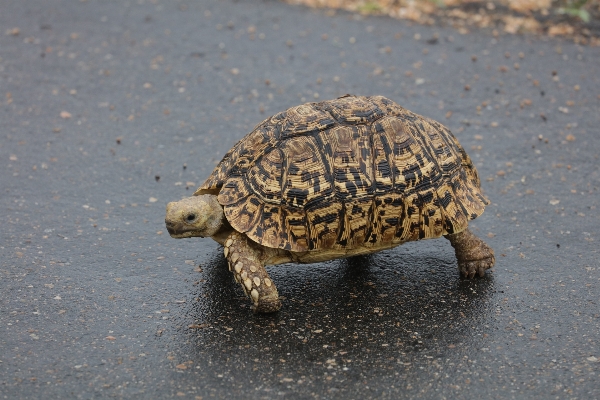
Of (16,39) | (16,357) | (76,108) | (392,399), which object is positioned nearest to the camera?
(392,399)

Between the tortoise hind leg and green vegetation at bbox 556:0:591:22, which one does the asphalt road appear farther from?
green vegetation at bbox 556:0:591:22

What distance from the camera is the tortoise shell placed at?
4.55 meters

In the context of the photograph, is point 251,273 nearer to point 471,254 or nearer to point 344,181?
point 344,181

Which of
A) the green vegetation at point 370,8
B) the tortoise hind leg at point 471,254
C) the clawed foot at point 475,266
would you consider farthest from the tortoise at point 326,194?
the green vegetation at point 370,8

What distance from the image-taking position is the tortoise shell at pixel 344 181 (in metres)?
4.55

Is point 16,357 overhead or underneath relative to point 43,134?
underneath

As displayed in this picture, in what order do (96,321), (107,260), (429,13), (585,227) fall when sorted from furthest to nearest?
(429,13), (585,227), (107,260), (96,321)

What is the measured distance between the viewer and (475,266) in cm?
495

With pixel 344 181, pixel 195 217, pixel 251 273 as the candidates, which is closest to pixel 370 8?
pixel 344 181

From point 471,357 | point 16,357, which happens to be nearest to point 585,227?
point 471,357

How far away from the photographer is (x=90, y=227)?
18.4 ft

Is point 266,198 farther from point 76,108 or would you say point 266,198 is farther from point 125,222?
point 76,108

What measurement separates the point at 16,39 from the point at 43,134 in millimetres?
2587

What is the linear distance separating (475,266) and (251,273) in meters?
1.53
